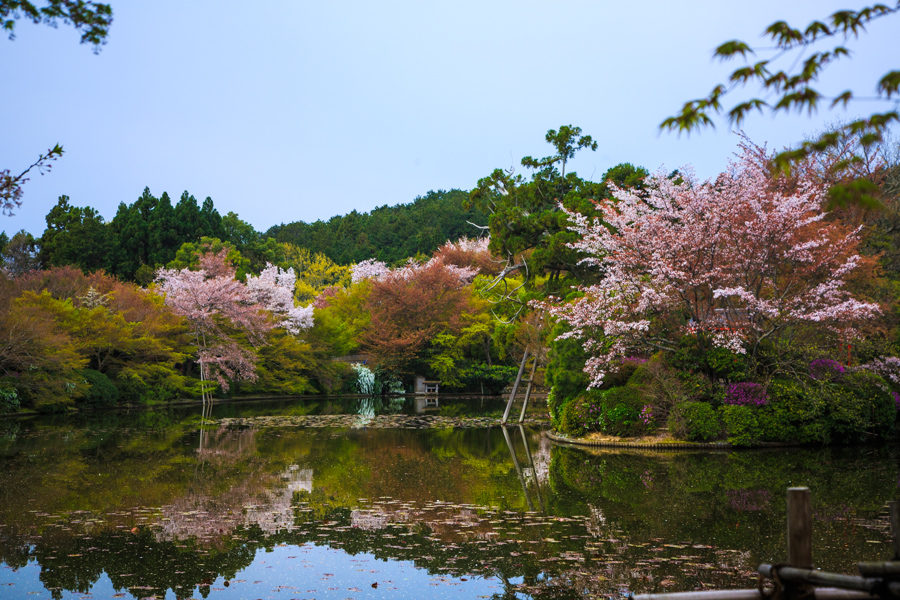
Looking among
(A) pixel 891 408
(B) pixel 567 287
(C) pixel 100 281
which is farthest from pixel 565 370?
(C) pixel 100 281

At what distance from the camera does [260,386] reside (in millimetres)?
31812

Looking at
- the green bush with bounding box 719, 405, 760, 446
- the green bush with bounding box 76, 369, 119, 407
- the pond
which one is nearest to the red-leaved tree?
the green bush with bounding box 76, 369, 119, 407

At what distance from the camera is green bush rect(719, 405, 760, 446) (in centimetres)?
1342

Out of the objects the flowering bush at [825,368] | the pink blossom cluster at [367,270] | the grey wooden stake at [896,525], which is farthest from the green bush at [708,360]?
the pink blossom cluster at [367,270]

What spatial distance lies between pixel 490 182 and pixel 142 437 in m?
11.6

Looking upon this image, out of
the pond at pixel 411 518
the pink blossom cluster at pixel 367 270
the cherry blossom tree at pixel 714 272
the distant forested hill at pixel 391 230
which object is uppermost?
the distant forested hill at pixel 391 230

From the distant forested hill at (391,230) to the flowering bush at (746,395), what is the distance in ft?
132

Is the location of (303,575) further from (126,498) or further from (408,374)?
(408,374)

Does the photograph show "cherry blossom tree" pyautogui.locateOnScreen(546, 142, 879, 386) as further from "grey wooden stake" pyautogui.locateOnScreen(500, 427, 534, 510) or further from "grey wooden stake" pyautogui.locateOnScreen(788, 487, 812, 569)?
"grey wooden stake" pyautogui.locateOnScreen(788, 487, 812, 569)

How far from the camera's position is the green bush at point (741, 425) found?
13422 millimetres

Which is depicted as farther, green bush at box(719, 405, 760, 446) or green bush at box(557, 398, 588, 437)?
green bush at box(557, 398, 588, 437)

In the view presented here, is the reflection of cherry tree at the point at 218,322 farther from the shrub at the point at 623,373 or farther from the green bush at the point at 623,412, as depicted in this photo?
the green bush at the point at 623,412

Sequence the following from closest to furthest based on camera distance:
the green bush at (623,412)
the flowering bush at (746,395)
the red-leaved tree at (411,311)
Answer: the flowering bush at (746,395) < the green bush at (623,412) < the red-leaved tree at (411,311)

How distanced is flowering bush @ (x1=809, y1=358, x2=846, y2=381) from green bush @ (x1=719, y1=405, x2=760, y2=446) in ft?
5.80
